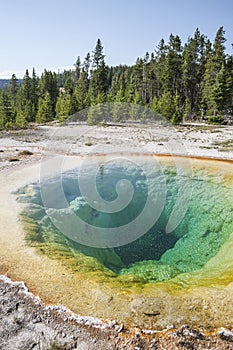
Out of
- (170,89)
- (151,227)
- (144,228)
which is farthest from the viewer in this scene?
(170,89)

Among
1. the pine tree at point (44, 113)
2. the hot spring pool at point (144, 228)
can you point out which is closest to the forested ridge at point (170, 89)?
the pine tree at point (44, 113)

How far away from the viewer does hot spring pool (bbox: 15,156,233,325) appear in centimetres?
874

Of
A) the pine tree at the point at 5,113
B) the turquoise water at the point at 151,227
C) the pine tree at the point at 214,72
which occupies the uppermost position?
the pine tree at the point at 214,72

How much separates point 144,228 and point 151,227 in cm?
42

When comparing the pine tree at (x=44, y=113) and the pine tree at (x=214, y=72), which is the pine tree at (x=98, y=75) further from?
the pine tree at (x=214, y=72)

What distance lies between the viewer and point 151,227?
52.3 feet

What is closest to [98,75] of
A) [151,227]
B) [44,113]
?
[44,113]

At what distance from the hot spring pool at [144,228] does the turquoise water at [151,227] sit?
1.8 inches

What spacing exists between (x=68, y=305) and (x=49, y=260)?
2.21m

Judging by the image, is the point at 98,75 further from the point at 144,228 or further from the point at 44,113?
the point at 144,228

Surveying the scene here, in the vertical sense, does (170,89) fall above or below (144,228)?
above

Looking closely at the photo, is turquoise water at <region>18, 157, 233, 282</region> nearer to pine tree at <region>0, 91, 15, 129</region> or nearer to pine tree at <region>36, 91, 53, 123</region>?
pine tree at <region>0, 91, 15, 129</region>

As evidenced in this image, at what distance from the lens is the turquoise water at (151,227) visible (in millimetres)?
11375

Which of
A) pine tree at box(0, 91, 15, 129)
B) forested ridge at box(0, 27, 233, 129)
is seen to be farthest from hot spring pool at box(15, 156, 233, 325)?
pine tree at box(0, 91, 15, 129)
